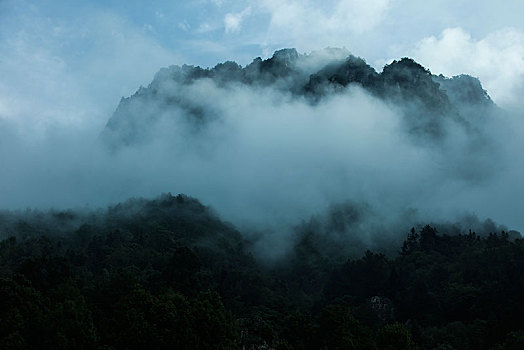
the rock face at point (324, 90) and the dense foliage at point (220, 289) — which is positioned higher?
the rock face at point (324, 90)

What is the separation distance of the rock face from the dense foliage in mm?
50470

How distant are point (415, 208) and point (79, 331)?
107m

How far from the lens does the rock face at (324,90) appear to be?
170m

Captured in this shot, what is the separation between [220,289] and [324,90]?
114 m

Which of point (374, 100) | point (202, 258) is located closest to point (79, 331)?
point (202, 258)

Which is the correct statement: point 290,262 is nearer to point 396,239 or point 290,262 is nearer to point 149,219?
point 396,239

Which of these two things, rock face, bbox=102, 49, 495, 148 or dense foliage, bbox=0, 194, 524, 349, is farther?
rock face, bbox=102, 49, 495, 148

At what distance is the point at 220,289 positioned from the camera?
84188 millimetres

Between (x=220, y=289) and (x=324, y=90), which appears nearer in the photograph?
(x=220, y=289)

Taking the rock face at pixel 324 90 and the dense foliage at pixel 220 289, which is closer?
the dense foliage at pixel 220 289

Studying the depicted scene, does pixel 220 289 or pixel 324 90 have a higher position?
pixel 324 90

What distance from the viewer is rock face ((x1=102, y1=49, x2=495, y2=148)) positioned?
559 feet

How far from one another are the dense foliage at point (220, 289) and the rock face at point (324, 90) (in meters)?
50.5

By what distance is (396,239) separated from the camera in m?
127
